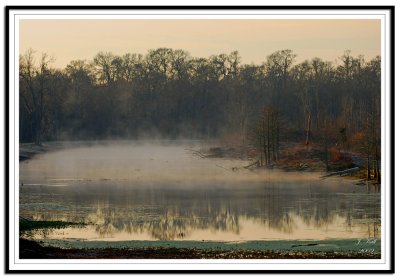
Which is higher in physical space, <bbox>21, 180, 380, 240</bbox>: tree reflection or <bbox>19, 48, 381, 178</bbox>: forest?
<bbox>19, 48, 381, 178</bbox>: forest

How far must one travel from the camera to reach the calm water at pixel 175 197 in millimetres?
12500

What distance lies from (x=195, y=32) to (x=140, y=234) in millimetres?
3018

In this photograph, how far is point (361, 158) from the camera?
12.7 m

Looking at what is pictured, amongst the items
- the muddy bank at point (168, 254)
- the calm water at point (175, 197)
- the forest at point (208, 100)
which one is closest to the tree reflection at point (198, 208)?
the calm water at point (175, 197)

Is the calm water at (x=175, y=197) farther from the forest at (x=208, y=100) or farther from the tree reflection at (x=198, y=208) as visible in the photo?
the forest at (x=208, y=100)

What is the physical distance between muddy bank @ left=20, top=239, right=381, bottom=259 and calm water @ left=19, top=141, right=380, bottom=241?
0.33 m

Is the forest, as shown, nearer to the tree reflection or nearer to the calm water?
the calm water

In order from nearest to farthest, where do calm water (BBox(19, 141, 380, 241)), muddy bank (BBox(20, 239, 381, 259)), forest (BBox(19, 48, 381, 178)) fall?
muddy bank (BBox(20, 239, 381, 259)), calm water (BBox(19, 141, 380, 241)), forest (BBox(19, 48, 381, 178))

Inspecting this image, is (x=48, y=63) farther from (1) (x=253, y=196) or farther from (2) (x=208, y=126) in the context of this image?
(1) (x=253, y=196)

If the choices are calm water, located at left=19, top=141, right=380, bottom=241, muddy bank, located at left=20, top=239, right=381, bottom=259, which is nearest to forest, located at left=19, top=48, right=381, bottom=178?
calm water, located at left=19, top=141, right=380, bottom=241

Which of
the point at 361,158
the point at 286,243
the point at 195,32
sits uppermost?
the point at 195,32

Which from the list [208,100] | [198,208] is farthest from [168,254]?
[208,100]

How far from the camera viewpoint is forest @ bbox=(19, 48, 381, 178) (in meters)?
12.9
